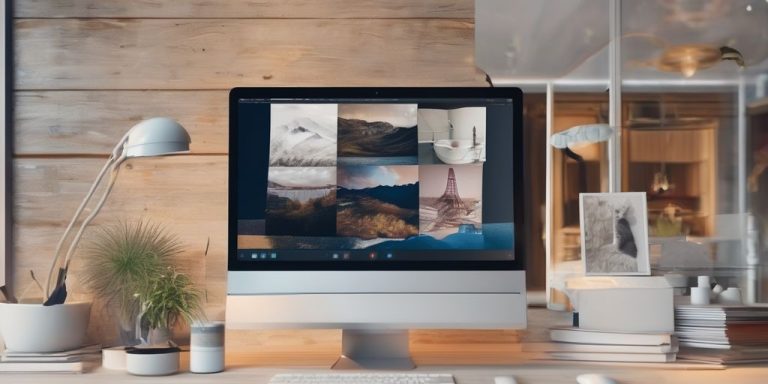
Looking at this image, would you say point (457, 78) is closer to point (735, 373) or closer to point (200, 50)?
point (200, 50)

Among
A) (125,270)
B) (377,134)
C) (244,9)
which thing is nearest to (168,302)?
(125,270)

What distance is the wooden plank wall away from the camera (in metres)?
1.94

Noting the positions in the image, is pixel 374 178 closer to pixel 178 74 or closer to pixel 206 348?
pixel 206 348

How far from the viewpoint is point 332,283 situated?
1.64 m

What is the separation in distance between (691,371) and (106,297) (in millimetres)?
1209

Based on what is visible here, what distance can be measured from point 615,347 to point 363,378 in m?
0.54

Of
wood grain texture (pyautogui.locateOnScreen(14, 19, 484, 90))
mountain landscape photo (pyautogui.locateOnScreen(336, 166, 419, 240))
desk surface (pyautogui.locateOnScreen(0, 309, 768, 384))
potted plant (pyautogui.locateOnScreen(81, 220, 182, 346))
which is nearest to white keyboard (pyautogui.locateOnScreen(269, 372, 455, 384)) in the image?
desk surface (pyautogui.locateOnScreen(0, 309, 768, 384))

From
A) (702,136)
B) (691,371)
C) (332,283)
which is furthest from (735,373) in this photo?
(332,283)

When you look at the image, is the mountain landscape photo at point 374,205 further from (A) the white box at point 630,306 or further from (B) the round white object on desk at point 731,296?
(B) the round white object on desk at point 731,296

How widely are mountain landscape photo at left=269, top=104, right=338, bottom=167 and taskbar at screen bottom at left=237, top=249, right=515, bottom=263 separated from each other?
0.58 feet

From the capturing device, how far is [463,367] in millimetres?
1632

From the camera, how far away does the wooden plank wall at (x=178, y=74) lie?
1942 millimetres

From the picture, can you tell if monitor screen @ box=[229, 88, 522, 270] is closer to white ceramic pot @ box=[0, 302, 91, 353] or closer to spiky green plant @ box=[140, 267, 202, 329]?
spiky green plant @ box=[140, 267, 202, 329]

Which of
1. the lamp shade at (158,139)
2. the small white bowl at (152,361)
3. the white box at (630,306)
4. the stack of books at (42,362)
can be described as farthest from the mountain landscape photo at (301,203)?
the white box at (630,306)
